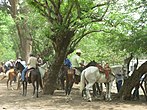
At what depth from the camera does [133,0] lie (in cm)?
1548

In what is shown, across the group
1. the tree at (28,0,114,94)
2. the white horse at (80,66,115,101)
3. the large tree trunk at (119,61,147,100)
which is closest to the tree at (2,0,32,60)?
the tree at (28,0,114,94)

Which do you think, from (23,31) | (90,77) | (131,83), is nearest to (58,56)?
(90,77)

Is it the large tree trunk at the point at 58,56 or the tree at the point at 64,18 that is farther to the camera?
the large tree trunk at the point at 58,56

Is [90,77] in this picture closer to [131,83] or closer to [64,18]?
[131,83]

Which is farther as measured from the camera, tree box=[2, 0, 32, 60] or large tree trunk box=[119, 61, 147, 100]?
tree box=[2, 0, 32, 60]

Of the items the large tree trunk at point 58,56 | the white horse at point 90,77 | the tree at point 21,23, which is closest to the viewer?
the white horse at point 90,77

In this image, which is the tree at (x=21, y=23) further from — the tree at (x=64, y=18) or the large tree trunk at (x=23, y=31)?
the tree at (x=64, y=18)

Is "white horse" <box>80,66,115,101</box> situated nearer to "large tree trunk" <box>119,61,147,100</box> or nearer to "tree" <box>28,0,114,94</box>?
"large tree trunk" <box>119,61,147,100</box>

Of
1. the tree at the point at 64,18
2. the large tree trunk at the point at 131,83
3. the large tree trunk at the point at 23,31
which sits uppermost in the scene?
the large tree trunk at the point at 23,31

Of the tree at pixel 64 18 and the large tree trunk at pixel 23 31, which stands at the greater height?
the large tree trunk at pixel 23 31

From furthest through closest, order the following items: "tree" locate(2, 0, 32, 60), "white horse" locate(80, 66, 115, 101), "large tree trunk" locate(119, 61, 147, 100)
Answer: "tree" locate(2, 0, 32, 60), "large tree trunk" locate(119, 61, 147, 100), "white horse" locate(80, 66, 115, 101)

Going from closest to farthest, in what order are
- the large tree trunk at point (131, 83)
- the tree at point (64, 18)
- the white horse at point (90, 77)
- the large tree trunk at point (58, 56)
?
1. the white horse at point (90, 77)
2. the large tree trunk at point (131, 83)
3. the tree at point (64, 18)
4. the large tree trunk at point (58, 56)

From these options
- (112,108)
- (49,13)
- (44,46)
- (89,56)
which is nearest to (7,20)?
(44,46)

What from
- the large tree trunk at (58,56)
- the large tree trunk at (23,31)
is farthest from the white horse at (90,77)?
the large tree trunk at (23,31)
